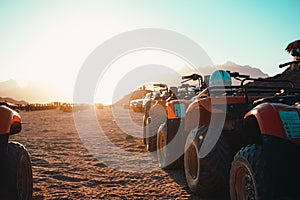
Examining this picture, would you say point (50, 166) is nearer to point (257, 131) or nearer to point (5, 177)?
point (5, 177)

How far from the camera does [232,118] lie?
13.3ft

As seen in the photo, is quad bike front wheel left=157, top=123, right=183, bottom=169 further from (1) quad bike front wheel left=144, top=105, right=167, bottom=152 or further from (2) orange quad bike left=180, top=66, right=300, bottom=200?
(1) quad bike front wheel left=144, top=105, right=167, bottom=152

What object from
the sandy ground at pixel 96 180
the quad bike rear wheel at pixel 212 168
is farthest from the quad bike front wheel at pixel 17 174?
the quad bike rear wheel at pixel 212 168

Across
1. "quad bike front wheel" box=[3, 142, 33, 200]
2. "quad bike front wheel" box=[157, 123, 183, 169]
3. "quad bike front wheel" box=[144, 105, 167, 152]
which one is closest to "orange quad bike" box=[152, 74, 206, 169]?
"quad bike front wheel" box=[157, 123, 183, 169]

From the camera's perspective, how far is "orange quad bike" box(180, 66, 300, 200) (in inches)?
101

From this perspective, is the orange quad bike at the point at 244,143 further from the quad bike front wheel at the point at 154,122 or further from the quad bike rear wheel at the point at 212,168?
the quad bike front wheel at the point at 154,122

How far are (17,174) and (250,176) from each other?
245 cm

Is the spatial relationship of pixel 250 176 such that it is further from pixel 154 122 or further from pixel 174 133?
pixel 154 122

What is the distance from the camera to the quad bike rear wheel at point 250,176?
261cm

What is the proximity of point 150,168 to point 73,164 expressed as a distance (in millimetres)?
1774

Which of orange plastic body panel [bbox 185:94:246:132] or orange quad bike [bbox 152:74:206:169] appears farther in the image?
orange quad bike [bbox 152:74:206:169]

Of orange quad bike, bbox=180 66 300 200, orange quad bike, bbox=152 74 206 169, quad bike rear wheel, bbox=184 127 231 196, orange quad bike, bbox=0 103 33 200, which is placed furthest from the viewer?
orange quad bike, bbox=152 74 206 169

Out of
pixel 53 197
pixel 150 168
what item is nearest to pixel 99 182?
pixel 53 197

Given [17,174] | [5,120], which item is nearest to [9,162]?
[17,174]
